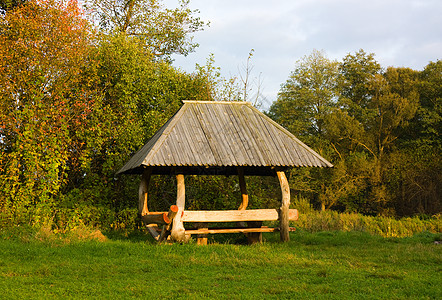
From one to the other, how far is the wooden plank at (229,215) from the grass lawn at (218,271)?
822 mm

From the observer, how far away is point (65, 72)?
16609mm

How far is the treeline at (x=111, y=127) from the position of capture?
14.7m

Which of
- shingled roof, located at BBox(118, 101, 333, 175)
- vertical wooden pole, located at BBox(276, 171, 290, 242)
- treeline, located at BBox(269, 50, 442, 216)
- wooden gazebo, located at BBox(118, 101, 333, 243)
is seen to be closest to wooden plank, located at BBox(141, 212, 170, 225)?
wooden gazebo, located at BBox(118, 101, 333, 243)

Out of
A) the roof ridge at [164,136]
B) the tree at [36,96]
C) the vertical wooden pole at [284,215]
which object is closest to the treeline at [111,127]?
the tree at [36,96]

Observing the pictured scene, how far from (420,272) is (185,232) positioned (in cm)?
571

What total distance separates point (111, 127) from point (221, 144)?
6900 mm

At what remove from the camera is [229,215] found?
12.3 meters

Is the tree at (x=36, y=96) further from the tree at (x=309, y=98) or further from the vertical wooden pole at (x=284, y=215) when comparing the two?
the tree at (x=309, y=98)

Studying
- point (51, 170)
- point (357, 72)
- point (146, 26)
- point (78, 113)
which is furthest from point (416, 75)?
point (51, 170)

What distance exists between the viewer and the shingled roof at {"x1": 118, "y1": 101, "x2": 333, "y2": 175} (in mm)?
11711

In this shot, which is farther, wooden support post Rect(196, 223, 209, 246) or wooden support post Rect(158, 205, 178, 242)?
wooden support post Rect(196, 223, 209, 246)

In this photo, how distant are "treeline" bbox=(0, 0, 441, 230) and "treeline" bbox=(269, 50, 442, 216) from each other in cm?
12

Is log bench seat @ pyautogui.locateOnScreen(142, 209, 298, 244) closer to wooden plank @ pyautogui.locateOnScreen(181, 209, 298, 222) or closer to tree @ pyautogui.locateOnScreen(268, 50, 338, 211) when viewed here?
wooden plank @ pyautogui.locateOnScreen(181, 209, 298, 222)

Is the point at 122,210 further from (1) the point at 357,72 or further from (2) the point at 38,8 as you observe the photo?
(1) the point at 357,72
